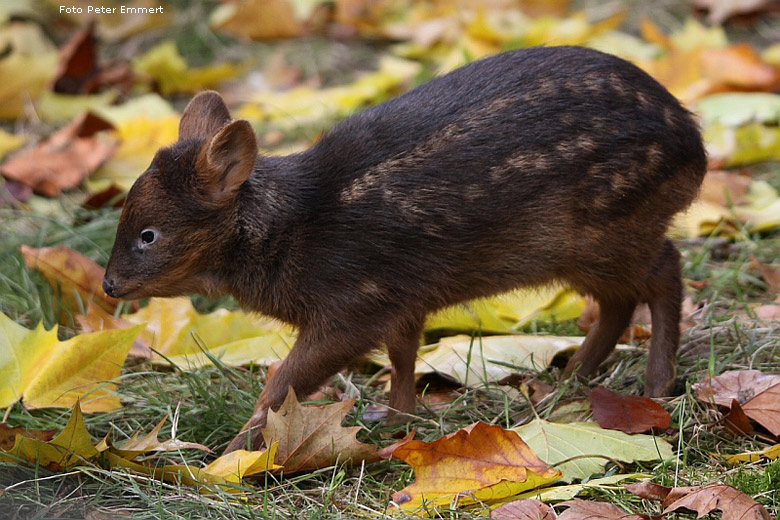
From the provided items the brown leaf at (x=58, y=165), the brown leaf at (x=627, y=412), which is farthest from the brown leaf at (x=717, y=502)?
the brown leaf at (x=58, y=165)

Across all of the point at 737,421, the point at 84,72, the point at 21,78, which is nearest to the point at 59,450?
the point at 737,421

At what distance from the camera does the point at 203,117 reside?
155 inches

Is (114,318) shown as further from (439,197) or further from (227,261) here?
(439,197)

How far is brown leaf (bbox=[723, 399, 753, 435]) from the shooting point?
3468mm

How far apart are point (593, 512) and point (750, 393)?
0.98 metres

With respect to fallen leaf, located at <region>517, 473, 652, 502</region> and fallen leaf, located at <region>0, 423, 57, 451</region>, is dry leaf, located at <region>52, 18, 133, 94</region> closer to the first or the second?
fallen leaf, located at <region>0, 423, 57, 451</region>

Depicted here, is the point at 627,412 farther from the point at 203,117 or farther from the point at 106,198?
the point at 106,198

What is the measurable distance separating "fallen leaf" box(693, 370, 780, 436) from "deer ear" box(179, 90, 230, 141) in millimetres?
2019

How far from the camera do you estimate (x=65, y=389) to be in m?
3.70

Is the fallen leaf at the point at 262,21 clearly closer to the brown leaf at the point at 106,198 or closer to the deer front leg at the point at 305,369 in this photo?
the brown leaf at the point at 106,198

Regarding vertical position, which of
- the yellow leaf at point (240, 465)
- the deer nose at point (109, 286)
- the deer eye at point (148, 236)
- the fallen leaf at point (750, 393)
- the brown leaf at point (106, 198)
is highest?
the deer eye at point (148, 236)

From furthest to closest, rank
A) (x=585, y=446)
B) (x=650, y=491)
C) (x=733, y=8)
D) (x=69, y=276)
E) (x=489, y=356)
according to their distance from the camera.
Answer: (x=733, y=8) < (x=69, y=276) < (x=489, y=356) < (x=585, y=446) < (x=650, y=491)

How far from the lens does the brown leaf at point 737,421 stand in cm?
347

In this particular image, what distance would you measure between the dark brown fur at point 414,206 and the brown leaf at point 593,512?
0.96 m
